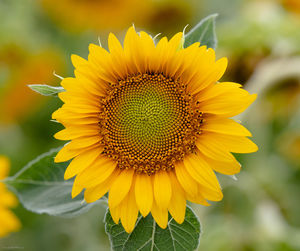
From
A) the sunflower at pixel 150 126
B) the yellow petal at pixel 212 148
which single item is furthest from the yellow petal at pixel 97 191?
the yellow petal at pixel 212 148

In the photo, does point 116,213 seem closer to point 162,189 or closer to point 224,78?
point 162,189

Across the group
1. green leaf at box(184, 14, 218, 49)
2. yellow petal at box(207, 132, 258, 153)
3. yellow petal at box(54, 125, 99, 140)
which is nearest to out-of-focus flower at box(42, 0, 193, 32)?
green leaf at box(184, 14, 218, 49)

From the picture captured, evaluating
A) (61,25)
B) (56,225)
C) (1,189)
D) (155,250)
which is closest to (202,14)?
(61,25)

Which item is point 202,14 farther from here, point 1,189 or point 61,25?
point 1,189

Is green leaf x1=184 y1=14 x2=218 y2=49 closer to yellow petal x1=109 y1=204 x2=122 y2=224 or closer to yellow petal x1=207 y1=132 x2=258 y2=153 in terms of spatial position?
yellow petal x1=207 y1=132 x2=258 y2=153

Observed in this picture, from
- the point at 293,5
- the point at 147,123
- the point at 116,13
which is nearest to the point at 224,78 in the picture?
the point at 293,5

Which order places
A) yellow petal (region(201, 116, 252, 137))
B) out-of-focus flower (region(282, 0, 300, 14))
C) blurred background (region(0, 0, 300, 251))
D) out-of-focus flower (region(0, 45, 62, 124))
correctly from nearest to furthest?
yellow petal (region(201, 116, 252, 137)) < blurred background (region(0, 0, 300, 251)) < out-of-focus flower (region(0, 45, 62, 124)) < out-of-focus flower (region(282, 0, 300, 14))
